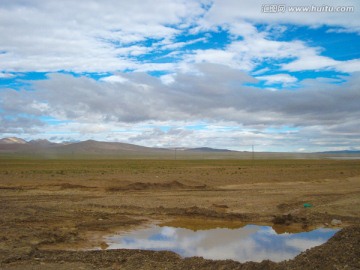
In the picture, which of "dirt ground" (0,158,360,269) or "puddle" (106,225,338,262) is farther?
"puddle" (106,225,338,262)

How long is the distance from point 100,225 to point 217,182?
19.3 meters

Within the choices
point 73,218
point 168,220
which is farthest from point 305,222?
point 73,218

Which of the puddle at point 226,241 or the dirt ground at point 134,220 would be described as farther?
the puddle at point 226,241

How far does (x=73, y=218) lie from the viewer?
15539mm

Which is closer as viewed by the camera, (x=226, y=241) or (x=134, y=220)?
(x=226, y=241)

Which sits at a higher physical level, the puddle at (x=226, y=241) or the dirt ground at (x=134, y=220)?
the dirt ground at (x=134, y=220)

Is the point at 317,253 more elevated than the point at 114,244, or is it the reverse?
the point at 317,253

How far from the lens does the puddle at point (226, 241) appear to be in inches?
455

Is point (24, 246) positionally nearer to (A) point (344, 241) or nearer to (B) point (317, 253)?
(B) point (317, 253)

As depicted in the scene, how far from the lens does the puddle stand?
11.6 metres

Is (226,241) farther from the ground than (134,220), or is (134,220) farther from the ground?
(134,220)

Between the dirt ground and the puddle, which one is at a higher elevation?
the dirt ground

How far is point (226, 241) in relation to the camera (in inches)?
519

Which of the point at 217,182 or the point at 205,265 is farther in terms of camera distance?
the point at 217,182
